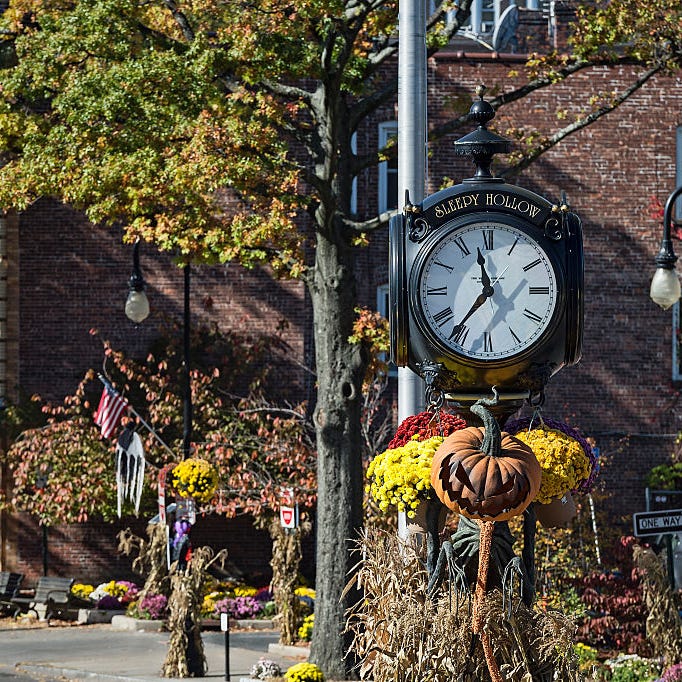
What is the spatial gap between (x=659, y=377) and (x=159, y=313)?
364 inches

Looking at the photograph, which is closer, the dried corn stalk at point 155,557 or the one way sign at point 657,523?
the one way sign at point 657,523

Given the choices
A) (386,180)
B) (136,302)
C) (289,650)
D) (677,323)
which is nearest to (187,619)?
(289,650)

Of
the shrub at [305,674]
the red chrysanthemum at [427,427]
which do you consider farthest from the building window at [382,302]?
the red chrysanthemum at [427,427]

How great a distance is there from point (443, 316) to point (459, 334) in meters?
0.10

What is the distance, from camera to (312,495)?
22797 millimetres

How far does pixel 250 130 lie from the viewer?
15812 millimetres

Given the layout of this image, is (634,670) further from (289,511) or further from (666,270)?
(289,511)

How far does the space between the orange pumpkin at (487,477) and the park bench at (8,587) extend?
65.0 ft

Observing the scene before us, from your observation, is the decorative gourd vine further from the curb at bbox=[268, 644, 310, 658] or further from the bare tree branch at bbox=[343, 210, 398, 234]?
the curb at bbox=[268, 644, 310, 658]

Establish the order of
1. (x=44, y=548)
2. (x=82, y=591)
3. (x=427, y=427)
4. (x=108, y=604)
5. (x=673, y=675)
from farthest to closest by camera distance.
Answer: (x=44, y=548)
(x=82, y=591)
(x=108, y=604)
(x=673, y=675)
(x=427, y=427)

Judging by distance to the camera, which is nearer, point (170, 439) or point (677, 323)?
point (170, 439)

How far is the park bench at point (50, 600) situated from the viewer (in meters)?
23.4

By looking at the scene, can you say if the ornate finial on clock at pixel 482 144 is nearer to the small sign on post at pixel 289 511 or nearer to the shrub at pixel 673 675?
the shrub at pixel 673 675

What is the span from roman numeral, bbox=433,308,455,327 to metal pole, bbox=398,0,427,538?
165 inches
